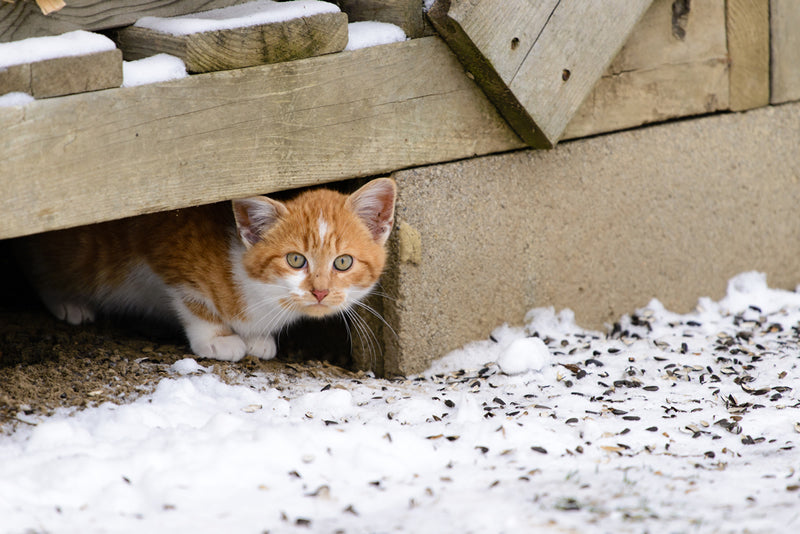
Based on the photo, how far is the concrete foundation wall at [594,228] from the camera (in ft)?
12.7

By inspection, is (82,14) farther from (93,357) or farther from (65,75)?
(93,357)

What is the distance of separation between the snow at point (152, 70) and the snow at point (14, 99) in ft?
1.01

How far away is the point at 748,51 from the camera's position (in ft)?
14.7

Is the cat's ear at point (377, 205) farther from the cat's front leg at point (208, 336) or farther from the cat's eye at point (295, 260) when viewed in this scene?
the cat's front leg at point (208, 336)

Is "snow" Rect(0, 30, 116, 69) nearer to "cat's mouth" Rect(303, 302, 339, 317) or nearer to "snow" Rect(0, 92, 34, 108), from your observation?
"snow" Rect(0, 92, 34, 108)

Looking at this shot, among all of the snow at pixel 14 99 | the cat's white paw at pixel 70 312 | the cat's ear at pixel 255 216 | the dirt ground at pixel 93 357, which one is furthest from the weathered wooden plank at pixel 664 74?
the cat's white paw at pixel 70 312

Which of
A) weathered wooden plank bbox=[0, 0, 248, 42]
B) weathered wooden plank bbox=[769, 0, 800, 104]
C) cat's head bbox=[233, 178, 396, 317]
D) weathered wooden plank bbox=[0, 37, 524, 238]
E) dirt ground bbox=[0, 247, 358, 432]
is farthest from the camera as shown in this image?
weathered wooden plank bbox=[769, 0, 800, 104]

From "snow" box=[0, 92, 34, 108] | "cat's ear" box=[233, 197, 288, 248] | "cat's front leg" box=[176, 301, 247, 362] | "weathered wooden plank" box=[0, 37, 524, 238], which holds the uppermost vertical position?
"snow" box=[0, 92, 34, 108]

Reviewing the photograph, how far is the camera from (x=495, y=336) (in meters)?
4.12

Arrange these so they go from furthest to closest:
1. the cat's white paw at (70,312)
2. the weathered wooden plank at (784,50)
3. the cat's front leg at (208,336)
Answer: the weathered wooden plank at (784,50)
the cat's white paw at (70,312)
the cat's front leg at (208,336)

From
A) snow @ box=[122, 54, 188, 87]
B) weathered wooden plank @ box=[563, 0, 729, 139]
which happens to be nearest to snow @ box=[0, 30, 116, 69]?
snow @ box=[122, 54, 188, 87]

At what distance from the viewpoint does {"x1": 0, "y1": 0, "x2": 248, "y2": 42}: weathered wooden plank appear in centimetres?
288

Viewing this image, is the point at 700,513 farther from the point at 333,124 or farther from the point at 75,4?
the point at 75,4

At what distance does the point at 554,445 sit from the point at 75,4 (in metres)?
2.21
